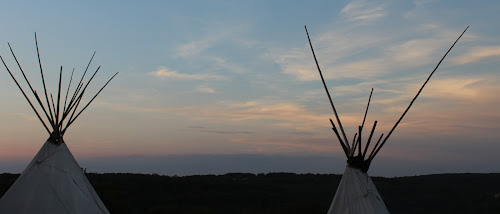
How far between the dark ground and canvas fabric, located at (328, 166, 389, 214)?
9135 millimetres

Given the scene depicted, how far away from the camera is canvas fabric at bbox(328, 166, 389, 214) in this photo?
849 cm

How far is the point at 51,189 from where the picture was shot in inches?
339

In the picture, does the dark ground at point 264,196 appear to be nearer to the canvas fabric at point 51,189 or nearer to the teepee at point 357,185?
the canvas fabric at point 51,189

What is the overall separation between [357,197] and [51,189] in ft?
19.4

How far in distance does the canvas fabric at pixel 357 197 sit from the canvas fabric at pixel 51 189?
4.90 metres

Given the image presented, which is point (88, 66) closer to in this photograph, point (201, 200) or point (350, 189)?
point (350, 189)

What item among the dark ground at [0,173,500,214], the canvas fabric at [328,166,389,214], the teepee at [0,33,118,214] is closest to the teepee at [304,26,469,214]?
the canvas fabric at [328,166,389,214]

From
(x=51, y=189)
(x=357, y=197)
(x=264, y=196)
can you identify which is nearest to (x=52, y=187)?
(x=51, y=189)

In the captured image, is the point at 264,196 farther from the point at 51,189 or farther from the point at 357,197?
the point at 51,189

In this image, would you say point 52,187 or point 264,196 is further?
point 264,196

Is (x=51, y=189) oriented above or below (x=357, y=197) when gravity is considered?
above

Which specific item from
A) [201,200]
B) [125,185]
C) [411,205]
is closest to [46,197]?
[201,200]

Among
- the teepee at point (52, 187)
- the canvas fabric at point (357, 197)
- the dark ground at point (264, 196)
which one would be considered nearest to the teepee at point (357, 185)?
the canvas fabric at point (357, 197)

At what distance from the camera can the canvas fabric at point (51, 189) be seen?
330 inches
